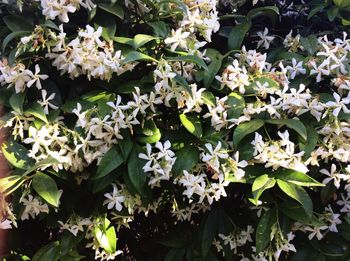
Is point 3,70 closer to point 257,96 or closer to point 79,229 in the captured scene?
point 79,229

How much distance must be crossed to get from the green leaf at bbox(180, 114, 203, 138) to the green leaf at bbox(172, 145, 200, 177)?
0.13ft

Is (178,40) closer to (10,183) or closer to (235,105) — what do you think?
(235,105)

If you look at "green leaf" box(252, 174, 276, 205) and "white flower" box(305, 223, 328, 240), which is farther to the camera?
"white flower" box(305, 223, 328, 240)

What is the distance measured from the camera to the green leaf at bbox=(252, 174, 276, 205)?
1.19 meters

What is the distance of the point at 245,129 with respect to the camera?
4.23 feet

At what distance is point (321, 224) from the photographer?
1299 mm

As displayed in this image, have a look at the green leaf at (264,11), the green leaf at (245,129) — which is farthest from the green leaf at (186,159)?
the green leaf at (264,11)

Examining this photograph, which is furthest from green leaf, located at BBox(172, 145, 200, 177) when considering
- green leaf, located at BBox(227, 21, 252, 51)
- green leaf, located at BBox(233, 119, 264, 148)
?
green leaf, located at BBox(227, 21, 252, 51)

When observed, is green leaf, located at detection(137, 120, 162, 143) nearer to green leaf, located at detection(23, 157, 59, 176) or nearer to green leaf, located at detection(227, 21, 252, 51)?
green leaf, located at detection(23, 157, 59, 176)

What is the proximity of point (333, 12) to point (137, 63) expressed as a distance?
0.71 metres

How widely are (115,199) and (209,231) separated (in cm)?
30

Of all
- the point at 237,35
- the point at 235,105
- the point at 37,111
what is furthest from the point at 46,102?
the point at 237,35

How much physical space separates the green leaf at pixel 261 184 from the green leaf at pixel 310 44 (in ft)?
→ 1.58

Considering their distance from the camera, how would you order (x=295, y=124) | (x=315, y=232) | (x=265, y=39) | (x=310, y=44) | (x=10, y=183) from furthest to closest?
(x=265, y=39)
(x=310, y=44)
(x=315, y=232)
(x=295, y=124)
(x=10, y=183)
